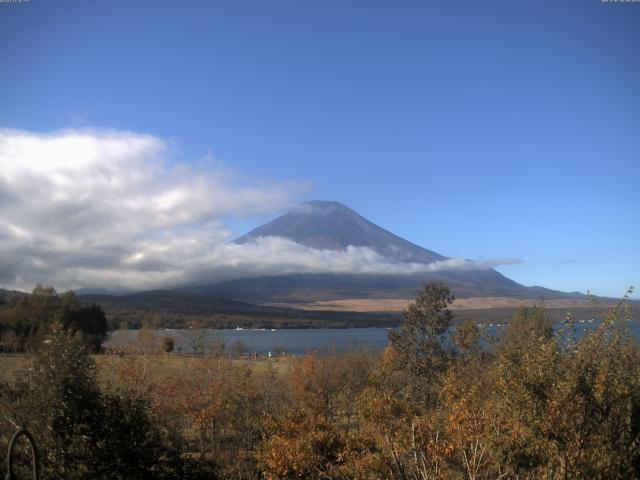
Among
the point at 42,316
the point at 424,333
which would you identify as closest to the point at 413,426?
the point at 424,333

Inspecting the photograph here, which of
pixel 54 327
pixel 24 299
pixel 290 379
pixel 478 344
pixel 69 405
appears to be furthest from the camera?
pixel 24 299

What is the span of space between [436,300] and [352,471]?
765 inches

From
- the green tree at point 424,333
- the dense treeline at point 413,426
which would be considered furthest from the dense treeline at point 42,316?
the dense treeline at point 413,426

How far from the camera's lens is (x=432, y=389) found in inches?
1182

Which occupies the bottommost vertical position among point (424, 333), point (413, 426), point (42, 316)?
point (42, 316)

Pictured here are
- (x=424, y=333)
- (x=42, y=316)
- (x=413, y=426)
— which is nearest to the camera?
(x=413, y=426)

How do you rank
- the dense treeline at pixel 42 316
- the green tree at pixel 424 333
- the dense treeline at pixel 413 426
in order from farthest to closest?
the dense treeline at pixel 42 316, the green tree at pixel 424 333, the dense treeline at pixel 413 426

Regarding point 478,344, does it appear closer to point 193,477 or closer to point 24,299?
point 193,477

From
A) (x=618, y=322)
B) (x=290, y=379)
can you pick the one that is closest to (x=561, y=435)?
(x=618, y=322)

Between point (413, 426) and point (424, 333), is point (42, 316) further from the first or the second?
point (413, 426)

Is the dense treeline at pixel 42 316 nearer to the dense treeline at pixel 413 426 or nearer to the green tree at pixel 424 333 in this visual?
the green tree at pixel 424 333

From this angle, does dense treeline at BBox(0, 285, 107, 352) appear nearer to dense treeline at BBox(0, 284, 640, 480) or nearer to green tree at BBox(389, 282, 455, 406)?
green tree at BBox(389, 282, 455, 406)

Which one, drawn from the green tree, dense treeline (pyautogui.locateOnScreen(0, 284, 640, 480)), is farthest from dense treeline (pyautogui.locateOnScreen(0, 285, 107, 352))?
dense treeline (pyautogui.locateOnScreen(0, 284, 640, 480))

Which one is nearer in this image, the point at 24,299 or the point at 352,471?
the point at 352,471
